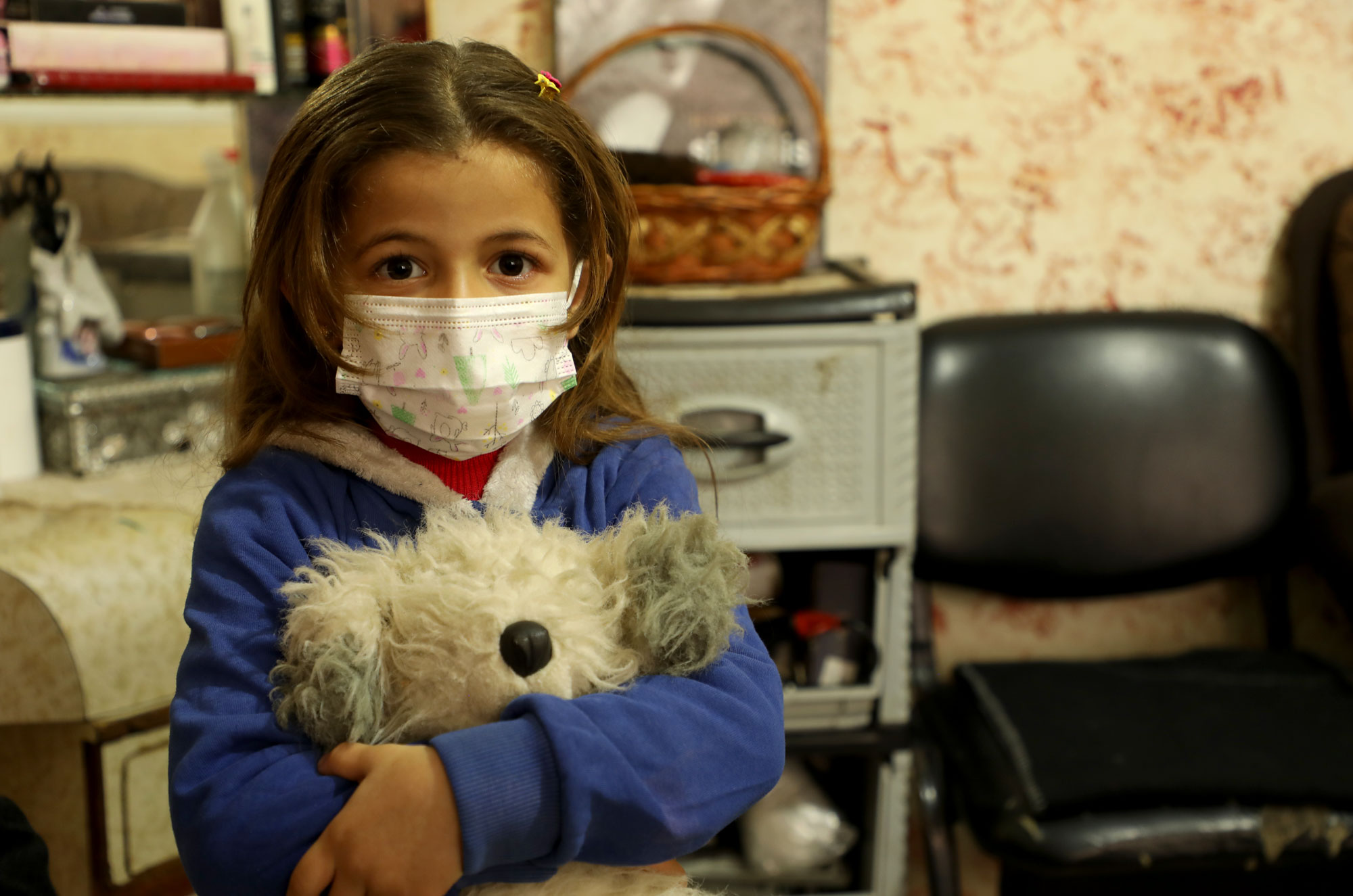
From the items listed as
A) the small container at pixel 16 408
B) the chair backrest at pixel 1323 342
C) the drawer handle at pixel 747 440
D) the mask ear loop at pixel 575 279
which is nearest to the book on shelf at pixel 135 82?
the small container at pixel 16 408

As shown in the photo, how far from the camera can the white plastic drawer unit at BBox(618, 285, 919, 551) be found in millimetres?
1381

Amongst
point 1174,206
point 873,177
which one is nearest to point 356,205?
point 873,177

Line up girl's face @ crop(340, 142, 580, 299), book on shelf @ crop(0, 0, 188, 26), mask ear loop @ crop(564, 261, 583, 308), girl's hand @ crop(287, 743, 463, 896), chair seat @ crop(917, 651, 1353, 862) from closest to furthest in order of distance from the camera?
girl's hand @ crop(287, 743, 463, 896)
girl's face @ crop(340, 142, 580, 299)
mask ear loop @ crop(564, 261, 583, 308)
chair seat @ crop(917, 651, 1353, 862)
book on shelf @ crop(0, 0, 188, 26)

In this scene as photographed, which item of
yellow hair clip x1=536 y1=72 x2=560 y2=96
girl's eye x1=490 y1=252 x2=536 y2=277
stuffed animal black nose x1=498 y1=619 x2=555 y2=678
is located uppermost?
yellow hair clip x1=536 y1=72 x2=560 y2=96

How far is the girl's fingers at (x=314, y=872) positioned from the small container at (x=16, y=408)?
100 cm

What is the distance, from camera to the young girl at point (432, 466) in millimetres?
622

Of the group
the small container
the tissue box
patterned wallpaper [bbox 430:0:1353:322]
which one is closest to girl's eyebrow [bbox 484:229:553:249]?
the tissue box

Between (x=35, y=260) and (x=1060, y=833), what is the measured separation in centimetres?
150

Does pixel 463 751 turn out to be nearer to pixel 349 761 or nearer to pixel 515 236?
pixel 349 761

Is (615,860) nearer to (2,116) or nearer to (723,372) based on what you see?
(723,372)

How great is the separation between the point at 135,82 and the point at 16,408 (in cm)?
47

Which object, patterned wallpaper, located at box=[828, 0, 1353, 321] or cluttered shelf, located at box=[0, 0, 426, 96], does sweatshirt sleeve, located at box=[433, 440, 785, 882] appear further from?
patterned wallpaper, located at box=[828, 0, 1353, 321]

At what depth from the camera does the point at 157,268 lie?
5.33 feet

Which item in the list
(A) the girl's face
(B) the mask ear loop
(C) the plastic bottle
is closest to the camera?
(A) the girl's face
